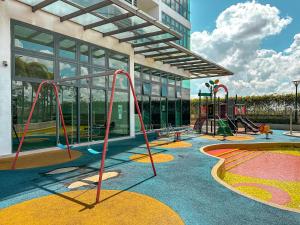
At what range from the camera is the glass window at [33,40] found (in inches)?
327

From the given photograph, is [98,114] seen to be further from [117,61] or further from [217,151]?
[217,151]

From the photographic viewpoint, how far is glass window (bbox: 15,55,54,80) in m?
8.34

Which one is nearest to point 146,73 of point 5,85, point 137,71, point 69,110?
point 137,71

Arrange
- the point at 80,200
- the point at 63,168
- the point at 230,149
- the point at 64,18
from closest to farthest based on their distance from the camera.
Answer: the point at 80,200, the point at 63,168, the point at 64,18, the point at 230,149

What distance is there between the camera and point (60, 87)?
987 centimetres

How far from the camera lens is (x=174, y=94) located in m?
19.8

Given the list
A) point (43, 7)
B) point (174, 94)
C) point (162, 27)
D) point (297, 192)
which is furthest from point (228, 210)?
point (174, 94)

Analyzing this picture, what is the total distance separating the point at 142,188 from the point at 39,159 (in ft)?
15.2

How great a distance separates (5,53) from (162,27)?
632 centimetres

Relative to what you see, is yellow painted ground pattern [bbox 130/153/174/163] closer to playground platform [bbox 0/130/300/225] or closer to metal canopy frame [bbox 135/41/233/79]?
playground platform [bbox 0/130/300/225]

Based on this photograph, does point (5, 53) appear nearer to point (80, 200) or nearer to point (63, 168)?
point (63, 168)

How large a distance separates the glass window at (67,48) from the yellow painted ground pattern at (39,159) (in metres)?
4.28

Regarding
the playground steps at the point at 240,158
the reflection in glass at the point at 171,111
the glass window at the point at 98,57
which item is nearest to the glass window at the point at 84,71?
the glass window at the point at 98,57

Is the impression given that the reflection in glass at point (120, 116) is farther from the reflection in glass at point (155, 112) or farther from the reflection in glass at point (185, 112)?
the reflection in glass at point (185, 112)
